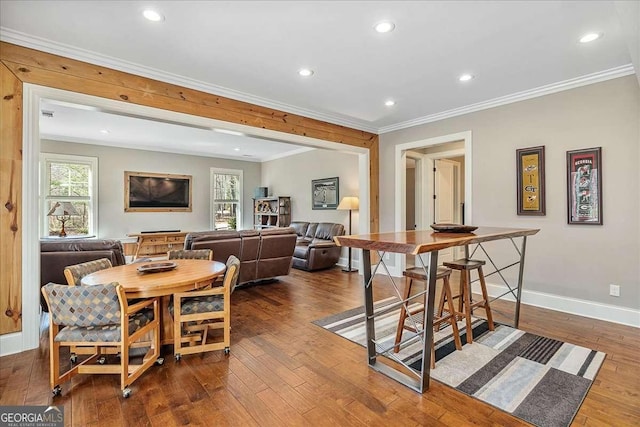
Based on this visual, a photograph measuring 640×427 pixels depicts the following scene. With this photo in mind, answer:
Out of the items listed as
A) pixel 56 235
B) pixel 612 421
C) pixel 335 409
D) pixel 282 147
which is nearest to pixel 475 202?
pixel 612 421

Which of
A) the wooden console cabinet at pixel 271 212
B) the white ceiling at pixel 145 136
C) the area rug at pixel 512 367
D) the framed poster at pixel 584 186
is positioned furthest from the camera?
the wooden console cabinet at pixel 271 212

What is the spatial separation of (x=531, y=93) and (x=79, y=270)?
199 inches

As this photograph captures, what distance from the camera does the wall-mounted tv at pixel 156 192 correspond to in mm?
7199

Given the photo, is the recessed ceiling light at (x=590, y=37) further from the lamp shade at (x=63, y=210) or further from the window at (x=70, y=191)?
the window at (x=70, y=191)

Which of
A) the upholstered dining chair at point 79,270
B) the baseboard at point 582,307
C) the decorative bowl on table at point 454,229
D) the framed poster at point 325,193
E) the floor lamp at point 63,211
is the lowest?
the baseboard at point 582,307

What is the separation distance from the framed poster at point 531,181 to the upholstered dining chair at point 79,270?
467 cm

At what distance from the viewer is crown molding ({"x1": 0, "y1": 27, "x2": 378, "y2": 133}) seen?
261 centimetres

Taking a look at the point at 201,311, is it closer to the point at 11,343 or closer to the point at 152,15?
the point at 11,343

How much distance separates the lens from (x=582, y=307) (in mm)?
3475

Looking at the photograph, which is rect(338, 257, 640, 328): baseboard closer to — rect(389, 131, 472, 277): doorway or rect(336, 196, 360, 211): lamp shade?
rect(389, 131, 472, 277): doorway

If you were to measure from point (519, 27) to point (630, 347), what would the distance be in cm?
286

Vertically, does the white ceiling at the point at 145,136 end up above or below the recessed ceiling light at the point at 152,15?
above

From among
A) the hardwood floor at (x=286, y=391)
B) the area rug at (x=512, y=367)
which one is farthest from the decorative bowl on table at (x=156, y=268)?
the area rug at (x=512, y=367)

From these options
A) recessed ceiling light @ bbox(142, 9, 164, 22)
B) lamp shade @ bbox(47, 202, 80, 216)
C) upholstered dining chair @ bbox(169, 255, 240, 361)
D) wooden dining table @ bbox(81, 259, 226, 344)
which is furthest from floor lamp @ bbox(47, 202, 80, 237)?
recessed ceiling light @ bbox(142, 9, 164, 22)
